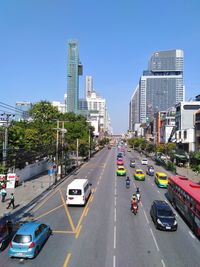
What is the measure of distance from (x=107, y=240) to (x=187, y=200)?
9.24m

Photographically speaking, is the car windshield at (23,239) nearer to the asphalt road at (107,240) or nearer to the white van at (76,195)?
the asphalt road at (107,240)

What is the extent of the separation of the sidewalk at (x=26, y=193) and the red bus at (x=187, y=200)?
15.4 metres

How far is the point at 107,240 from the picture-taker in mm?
23219

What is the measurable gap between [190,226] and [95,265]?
11713 millimetres

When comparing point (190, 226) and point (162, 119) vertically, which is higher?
→ point (162, 119)

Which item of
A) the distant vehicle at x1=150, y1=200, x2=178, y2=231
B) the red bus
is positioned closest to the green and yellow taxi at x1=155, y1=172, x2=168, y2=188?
the red bus

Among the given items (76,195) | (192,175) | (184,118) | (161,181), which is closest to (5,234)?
(76,195)

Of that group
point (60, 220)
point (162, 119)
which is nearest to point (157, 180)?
point (60, 220)

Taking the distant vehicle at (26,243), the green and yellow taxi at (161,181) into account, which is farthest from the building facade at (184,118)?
the distant vehicle at (26,243)

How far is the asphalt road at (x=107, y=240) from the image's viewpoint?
19484mm

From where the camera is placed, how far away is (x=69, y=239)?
2338cm

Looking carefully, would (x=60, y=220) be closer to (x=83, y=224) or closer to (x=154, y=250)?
(x=83, y=224)

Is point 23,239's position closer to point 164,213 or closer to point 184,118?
point 164,213

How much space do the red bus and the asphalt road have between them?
84 centimetres
